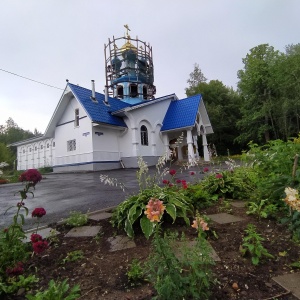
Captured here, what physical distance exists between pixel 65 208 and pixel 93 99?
15.6 m

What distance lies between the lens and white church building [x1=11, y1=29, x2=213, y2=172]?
18359 mm

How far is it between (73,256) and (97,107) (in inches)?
682

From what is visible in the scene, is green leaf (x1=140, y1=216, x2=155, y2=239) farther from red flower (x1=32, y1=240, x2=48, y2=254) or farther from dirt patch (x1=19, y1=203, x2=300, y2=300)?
red flower (x1=32, y1=240, x2=48, y2=254)

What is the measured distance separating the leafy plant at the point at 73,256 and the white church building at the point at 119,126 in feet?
50.3

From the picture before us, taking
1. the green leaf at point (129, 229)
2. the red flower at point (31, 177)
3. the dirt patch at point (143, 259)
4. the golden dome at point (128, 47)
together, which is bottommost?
the dirt patch at point (143, 259)

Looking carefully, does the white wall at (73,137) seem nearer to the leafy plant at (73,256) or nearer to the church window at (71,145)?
the church window at (71,145)

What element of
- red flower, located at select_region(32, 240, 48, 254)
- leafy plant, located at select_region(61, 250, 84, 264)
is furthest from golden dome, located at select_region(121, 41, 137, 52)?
red flower, located at select_region(32, 240, 48, 254)

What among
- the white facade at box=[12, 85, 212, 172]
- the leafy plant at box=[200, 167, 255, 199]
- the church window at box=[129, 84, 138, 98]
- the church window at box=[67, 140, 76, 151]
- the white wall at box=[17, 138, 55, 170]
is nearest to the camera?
the leafy plant at box=[200, 167, 255, 199]

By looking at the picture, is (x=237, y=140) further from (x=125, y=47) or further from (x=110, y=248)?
(x=110, y=248)

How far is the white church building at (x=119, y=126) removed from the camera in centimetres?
1836

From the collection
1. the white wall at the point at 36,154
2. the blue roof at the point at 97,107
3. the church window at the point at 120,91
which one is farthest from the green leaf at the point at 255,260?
the white wall at the point at 36,154

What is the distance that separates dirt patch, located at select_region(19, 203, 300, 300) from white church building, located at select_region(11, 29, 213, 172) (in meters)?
15.2

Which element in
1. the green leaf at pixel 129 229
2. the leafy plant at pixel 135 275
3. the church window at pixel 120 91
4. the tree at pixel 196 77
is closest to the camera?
the leafy plant at pixel 135 275

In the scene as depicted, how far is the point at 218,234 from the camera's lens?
2.62 metres
